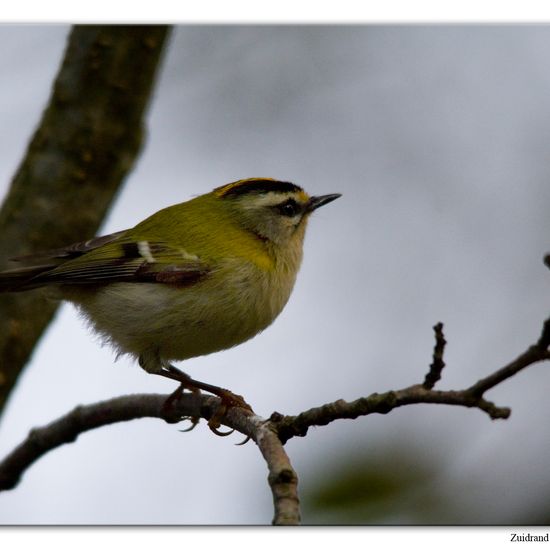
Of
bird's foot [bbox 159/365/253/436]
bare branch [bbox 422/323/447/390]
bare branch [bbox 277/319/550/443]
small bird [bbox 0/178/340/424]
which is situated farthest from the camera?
small bird [bbox 0/178/340/424]

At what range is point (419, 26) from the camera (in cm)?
214

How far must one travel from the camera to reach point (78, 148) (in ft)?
7.27

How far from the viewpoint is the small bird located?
6.50ft

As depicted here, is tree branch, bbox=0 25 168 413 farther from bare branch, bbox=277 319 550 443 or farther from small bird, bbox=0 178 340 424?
bare branch, bbox=277 319 550 443

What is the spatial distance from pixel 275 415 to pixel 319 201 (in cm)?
103

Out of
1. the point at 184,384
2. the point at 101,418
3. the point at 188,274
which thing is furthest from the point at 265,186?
the point at 101,418

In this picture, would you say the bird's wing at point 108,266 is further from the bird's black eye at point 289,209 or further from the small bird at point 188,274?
the bird's black eye at point 289,209

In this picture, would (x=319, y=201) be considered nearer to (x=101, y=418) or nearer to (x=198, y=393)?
(x=198, y=393)

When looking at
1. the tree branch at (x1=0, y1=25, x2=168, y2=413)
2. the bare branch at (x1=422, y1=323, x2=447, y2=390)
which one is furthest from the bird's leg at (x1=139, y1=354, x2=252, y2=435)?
the bare branch at (x1=422, y1=323, x2=447, y2=390)

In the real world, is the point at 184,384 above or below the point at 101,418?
above

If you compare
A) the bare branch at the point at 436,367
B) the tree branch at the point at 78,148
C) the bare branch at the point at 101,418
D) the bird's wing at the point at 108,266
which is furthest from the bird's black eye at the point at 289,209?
the bare branch at the point at 436,367

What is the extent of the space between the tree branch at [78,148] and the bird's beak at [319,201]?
52 centimetres

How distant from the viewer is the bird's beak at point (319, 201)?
2.28 m
